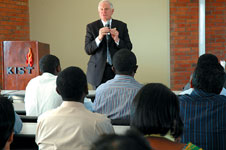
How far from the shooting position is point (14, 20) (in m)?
6.49

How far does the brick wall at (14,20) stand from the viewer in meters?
6.29

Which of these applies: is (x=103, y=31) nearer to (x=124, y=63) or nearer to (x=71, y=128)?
(x=124, y=63)

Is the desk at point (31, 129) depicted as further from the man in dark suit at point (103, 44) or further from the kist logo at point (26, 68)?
the kist logo at point (26, 68)

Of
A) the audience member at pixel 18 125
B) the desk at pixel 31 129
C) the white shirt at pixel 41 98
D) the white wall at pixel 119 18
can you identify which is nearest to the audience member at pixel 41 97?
the white shirt at pixel 41 98

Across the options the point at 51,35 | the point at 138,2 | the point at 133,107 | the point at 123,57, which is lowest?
the point at 133,107

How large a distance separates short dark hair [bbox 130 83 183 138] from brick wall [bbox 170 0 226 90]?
Answer: 4.81m

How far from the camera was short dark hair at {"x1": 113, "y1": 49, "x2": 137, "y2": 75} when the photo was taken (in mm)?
2746

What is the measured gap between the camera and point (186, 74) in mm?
6082

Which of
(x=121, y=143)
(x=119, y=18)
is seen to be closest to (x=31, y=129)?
(x=121, y=143)

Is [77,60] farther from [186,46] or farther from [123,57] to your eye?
[123,57]

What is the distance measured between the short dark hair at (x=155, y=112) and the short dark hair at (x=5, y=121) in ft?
1.62

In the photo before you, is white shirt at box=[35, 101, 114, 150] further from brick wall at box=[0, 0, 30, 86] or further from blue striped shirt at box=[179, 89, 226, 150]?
brick wall at box=[0, 0, 30, 86]

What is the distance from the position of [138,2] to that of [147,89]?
5387mm

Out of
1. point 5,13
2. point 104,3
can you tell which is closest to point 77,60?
point 5,13
